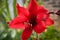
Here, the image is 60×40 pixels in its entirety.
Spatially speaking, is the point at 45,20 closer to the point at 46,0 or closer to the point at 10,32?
the point at 10,32

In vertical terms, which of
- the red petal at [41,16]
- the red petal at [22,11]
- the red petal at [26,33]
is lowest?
the red petal at [26,33]

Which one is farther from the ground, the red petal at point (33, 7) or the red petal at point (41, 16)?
the red petal at point (33, 7)

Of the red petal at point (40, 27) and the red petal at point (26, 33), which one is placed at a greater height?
the red petal at point (40, 27)

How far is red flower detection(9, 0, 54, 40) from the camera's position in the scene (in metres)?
0.42

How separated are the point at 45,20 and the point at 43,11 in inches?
0.9

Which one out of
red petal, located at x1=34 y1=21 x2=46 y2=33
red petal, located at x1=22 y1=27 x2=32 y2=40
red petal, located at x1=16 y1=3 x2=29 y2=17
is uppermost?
red petal, located at x1=16 y1=3 x2=29 y2=17

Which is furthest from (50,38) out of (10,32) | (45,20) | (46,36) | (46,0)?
(46,0)

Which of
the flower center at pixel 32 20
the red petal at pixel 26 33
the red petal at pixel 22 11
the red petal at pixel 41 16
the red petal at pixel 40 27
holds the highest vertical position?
the red petal at pixel 22 11

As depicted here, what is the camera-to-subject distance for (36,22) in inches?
17.0

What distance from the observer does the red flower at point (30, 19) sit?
42cm

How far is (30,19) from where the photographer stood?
17.3 inches

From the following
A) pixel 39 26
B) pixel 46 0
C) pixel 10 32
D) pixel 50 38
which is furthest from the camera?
pixel 46 0

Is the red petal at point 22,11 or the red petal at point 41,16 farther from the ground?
the red petal at point 22,11

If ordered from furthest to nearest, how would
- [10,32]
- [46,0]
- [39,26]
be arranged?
[46,0], [10,32], [39,26]
